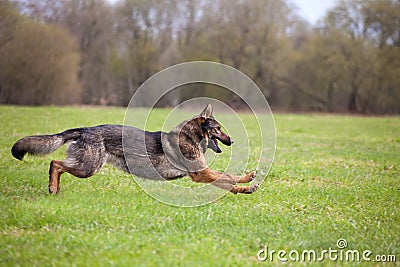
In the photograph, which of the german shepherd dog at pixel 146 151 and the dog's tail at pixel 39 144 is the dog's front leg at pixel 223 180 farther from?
the dog's tail at pixel 39 144

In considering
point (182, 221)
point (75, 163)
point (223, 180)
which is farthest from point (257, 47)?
point (182, 221)

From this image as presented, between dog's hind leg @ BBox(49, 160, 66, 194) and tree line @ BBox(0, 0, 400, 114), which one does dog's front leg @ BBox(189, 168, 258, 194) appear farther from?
tree line @ BBox(0, 0, 400, 114)

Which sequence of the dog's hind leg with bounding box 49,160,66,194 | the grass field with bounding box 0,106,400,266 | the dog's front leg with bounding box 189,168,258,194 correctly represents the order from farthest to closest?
1. the dog's front leg with bounding box 189,168,258,194
2. the dog's hind leg with bounding box 49,160,66,194
3. the grass field with bounding box 0,106,400,266

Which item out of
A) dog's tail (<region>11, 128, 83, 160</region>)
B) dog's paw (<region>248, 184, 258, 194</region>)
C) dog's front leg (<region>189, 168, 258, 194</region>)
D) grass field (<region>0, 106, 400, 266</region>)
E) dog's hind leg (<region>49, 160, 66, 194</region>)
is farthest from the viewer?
dog's paw (<region>248, 184, 258, 194</region>)

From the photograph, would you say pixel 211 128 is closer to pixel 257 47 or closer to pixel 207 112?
pixel 207 112

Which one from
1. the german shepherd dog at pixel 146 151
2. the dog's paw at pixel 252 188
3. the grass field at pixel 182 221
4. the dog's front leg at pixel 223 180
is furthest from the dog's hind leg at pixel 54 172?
the dog's paw at pixel 252 188

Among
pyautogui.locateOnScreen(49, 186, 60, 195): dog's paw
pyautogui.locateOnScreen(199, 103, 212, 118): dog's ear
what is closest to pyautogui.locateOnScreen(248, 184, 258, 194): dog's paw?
pyautogui.locateOnScreen(199, 103, 212, 118): dog's ear

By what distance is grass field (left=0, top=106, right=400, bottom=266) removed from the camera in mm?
5379

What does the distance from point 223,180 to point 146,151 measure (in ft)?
4.68

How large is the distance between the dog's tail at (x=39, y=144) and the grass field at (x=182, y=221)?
2.39 ft

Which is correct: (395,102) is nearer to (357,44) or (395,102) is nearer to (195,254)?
(357,44)

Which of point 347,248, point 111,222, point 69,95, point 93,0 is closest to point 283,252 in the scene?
point 347,248

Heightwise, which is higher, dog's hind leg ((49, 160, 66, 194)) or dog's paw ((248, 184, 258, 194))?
dog's hind leg ((49, 160, 66, 194))

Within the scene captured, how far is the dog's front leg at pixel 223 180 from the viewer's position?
26.7 ft
